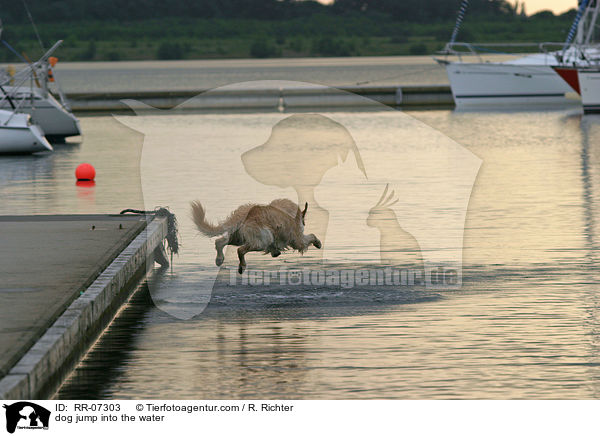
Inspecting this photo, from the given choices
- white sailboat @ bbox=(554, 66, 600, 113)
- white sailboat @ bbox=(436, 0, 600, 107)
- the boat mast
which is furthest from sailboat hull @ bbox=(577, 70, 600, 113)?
white sailboat @ bbox=(436, 0, 600, 107)

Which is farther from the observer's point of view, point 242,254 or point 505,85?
point 505,85

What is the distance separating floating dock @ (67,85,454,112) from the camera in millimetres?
61844

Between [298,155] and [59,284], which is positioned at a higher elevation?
[59,284]

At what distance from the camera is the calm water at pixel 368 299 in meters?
9.05

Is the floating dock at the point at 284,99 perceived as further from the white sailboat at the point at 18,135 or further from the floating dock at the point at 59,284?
the floating dock at the point at 59,284

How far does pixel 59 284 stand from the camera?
10930 mm
